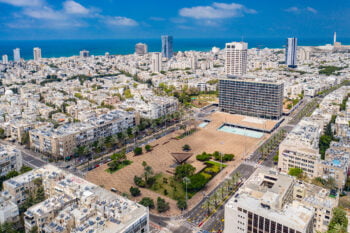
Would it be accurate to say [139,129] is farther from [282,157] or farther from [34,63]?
[34,63]

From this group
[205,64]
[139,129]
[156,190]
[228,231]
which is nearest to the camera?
[228,231]

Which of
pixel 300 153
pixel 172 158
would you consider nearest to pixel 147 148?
pixel 172 158

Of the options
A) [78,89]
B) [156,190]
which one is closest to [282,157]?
[156,190]

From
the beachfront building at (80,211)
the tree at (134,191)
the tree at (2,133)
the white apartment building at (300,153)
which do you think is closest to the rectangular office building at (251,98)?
the white apartment building at (300,153)

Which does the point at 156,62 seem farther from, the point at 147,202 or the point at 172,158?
the point at 147,202

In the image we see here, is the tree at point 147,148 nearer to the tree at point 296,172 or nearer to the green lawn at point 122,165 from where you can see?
the green lawn at point 122,165

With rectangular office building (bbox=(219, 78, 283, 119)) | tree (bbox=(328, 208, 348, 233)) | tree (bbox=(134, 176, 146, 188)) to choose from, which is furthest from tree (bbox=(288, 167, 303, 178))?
rectangular office building (bbox=(219, 78, 283, 119))
